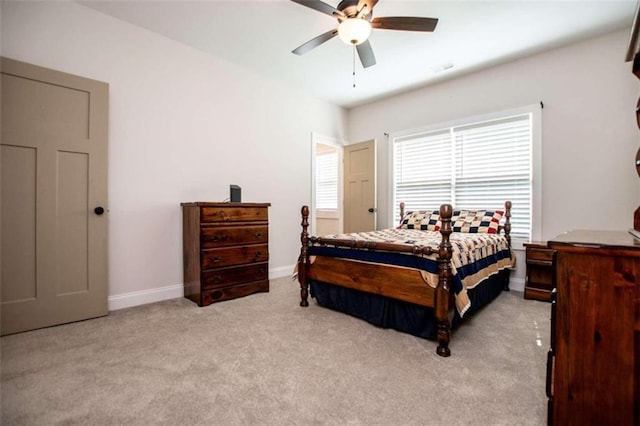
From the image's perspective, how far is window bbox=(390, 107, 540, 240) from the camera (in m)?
3.56

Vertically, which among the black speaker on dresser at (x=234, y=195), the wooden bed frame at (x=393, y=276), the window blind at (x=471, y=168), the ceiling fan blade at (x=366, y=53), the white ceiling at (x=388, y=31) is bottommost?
the wooden bed frame at (x=393, y=276)

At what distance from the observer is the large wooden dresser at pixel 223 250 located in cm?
294

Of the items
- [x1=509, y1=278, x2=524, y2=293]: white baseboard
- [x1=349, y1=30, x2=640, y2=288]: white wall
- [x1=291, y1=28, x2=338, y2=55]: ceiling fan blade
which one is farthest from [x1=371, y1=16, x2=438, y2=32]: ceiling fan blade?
[x1=509, y1=278, x2=524, y2=293]: white baseboard

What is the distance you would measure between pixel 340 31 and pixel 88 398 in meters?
2.80

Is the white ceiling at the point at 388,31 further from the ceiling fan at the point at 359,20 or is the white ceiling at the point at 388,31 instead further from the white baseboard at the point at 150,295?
the white baseboard at the point at 150,295

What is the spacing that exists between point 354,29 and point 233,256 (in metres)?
2.37

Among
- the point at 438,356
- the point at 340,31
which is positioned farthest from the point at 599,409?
the point at 340,31

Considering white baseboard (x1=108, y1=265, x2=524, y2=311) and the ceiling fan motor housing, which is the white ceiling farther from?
white baseboard (x1=108, y1=265, x2=524, y2=311)

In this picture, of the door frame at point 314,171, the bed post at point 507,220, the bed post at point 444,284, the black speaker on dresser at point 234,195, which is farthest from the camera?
the door frame at point 314,171

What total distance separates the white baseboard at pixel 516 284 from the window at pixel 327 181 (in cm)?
307

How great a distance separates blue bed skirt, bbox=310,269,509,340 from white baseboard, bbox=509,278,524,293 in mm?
575

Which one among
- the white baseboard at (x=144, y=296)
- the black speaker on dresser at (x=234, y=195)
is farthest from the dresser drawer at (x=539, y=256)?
the white baseboard at (x=144, y=296)

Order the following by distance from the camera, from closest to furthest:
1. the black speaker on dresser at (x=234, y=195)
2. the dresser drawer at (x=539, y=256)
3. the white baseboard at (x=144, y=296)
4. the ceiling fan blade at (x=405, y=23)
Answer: the ceiling fan blade at (x=405, y=23), the white baseboard at (x=144, y=296), the dresser drawer at (x=539, y=256), the black speaker on dresser at (x=234, y=195)

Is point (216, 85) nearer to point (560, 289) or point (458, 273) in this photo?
point (458, 273)
